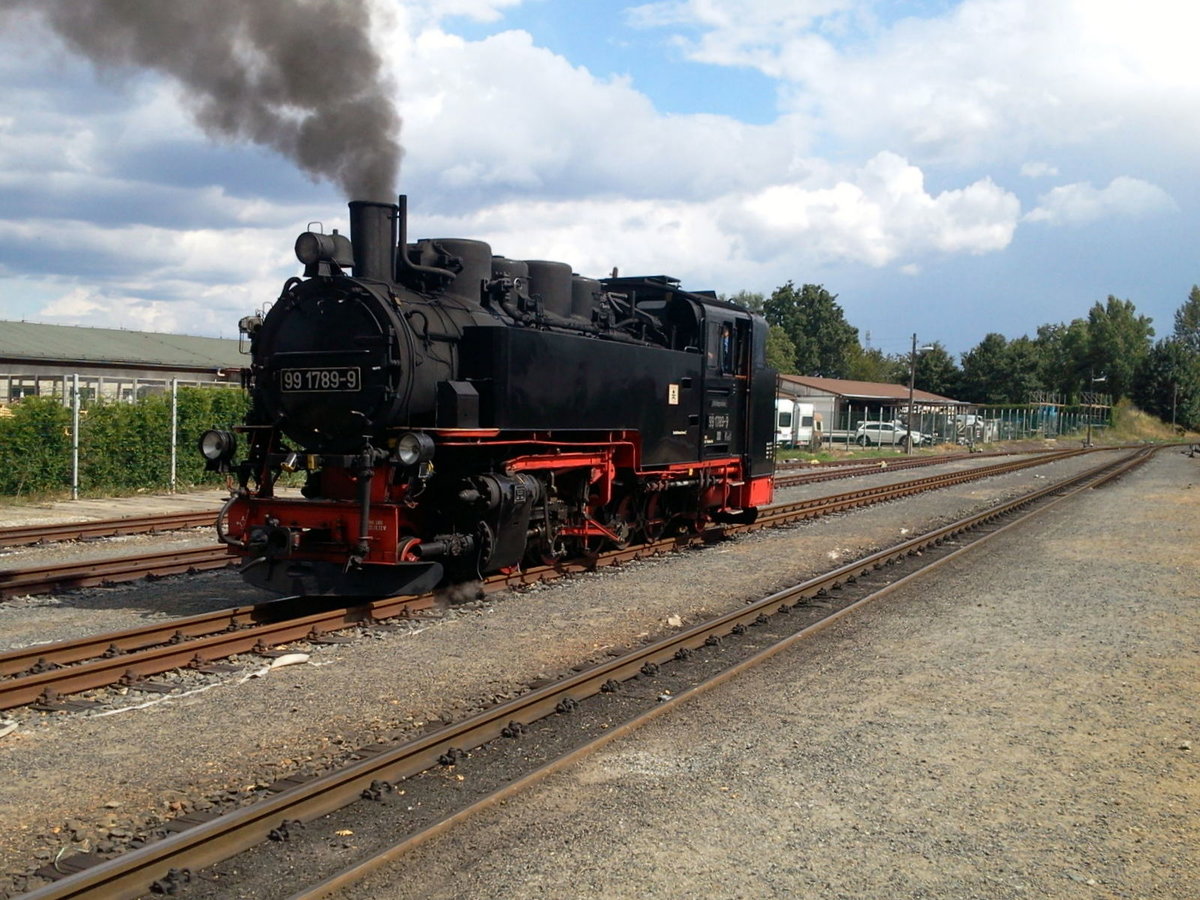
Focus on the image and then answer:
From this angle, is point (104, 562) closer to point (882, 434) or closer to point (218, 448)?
point (218, 448)

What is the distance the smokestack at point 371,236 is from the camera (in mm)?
9391

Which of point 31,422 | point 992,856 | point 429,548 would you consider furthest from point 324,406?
point 31,422

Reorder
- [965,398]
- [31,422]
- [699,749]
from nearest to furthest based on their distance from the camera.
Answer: [699,749] < [31,422] < [965,398]

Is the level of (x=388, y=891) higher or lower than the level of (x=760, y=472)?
lower

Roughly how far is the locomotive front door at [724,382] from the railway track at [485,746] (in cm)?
304

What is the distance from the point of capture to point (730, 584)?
11.2 m

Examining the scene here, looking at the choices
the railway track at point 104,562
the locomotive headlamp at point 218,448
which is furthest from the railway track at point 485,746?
the railway track at point 104,562

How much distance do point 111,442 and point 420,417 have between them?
42.4 ft

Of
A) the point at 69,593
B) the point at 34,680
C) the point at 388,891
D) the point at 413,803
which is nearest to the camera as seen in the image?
the point at 388,891

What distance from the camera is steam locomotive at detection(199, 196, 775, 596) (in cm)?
886

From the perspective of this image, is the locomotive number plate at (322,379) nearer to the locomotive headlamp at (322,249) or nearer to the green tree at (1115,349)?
the locomotive headlamp at (322,249)

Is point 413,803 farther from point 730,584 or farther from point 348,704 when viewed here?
point 730,584

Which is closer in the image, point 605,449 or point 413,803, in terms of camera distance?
point 413,803

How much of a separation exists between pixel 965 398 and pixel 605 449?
84.6 metres
